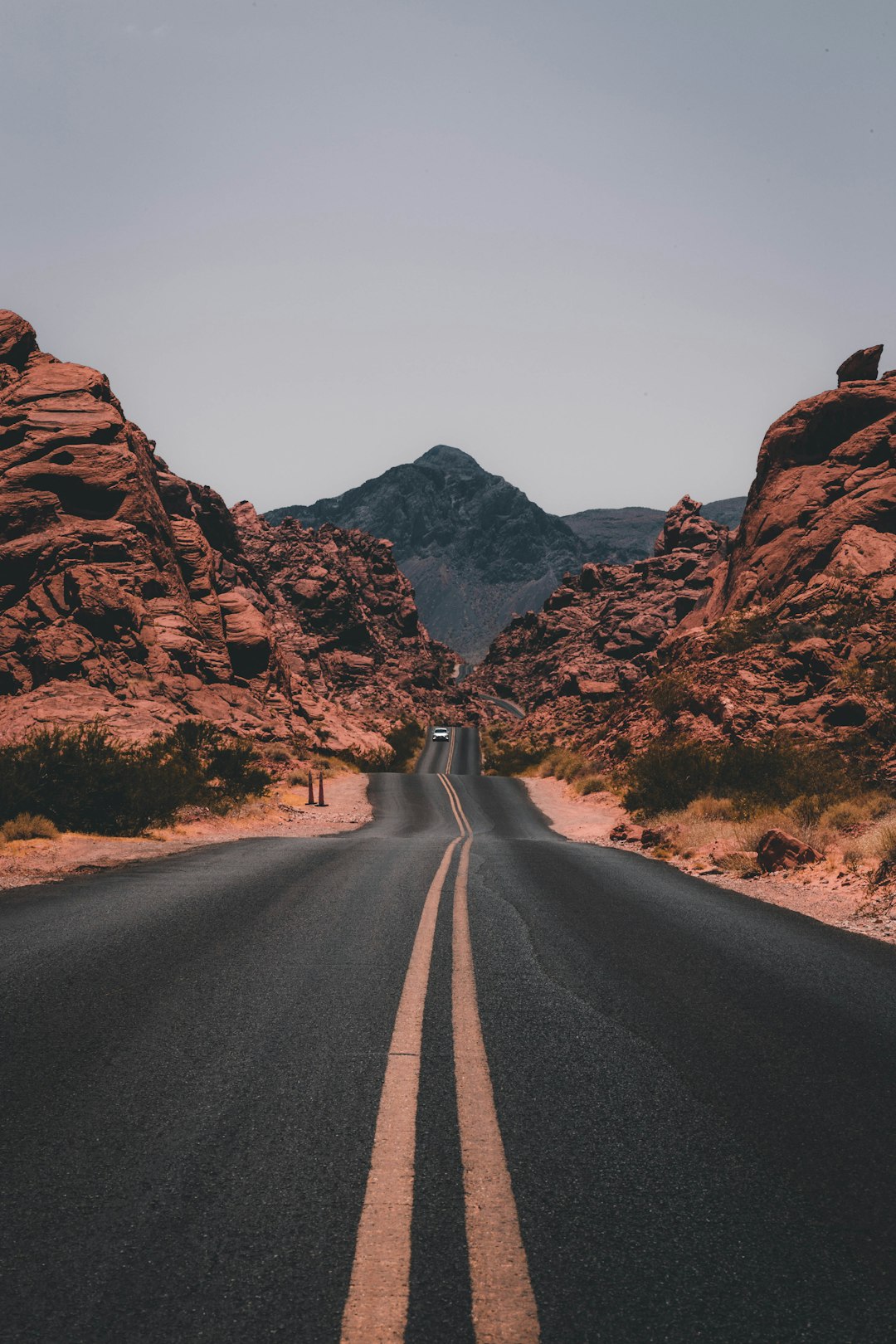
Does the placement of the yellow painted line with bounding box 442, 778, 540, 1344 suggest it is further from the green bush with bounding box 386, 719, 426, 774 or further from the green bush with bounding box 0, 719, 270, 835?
the green bush with bounding box 386, 719, 426, 774

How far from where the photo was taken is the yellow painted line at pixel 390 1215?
193 centimetres

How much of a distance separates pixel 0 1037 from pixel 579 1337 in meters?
3.45

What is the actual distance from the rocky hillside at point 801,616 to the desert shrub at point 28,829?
753 inches

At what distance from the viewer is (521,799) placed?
37.1m

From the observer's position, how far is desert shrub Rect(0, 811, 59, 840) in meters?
12.8

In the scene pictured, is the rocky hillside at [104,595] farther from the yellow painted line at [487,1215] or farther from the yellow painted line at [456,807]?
the yellow painted line at [487,1215]

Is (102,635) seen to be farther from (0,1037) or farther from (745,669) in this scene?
(0,1037)

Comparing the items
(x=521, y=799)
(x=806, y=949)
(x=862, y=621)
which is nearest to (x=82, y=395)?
(x=521, y=799)

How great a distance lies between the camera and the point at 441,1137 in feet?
9.73

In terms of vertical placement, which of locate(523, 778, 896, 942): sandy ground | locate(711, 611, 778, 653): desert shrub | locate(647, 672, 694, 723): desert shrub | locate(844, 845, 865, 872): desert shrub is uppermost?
locate(711, 611, 778, 653): desert shrub

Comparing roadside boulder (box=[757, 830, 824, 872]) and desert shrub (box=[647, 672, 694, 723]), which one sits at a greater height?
desert shrub (box=[647, 672, 694, 723])

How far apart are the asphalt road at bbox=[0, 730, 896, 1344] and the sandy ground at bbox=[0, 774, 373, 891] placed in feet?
14.9

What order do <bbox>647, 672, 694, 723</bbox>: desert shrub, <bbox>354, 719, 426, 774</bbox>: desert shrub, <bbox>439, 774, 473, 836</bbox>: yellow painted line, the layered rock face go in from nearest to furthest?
<bbox>439, 774, 473, 836</bbox>: yellow painted line, <bbox>647, 672, 694, 723</bbox>: desert shrub, <bbox>354, 719, 426, 774</bbox>: desert shrub, the layered rock face

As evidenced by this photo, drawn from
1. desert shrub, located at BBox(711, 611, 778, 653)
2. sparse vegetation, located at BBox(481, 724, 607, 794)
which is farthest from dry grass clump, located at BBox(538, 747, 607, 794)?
desert shrub, located at BBox(711, 611, 778, 653)
